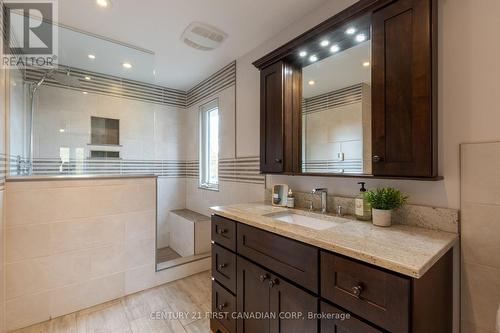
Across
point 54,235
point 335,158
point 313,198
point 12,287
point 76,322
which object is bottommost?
point 76,322

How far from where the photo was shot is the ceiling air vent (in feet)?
6.58

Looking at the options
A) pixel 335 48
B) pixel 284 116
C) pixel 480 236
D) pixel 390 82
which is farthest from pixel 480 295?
pixel 335 48

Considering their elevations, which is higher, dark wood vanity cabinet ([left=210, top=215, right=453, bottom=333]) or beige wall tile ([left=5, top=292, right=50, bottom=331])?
dark wood vanity cabinet ([left=210, top=215, right=453, bottom=333])

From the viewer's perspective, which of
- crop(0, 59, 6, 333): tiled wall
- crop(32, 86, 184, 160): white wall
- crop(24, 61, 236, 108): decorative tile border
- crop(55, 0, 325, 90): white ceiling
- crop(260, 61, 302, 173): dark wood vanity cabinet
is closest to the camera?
crop(0, 59, 6, 333): tiled wall

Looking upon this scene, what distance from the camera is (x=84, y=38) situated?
2176mm

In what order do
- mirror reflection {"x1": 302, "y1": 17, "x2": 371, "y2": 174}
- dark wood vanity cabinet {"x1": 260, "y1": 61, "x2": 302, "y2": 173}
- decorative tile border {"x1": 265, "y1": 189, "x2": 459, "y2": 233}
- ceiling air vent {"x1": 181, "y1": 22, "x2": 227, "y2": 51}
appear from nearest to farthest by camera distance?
decorative tile border {"x1": 265, "y1": 189, "x2": 459, "y2": 233}
mirror reflection {"x1": 302, "y1": 17, "x2": 371, "y2": 174}
dark wood vanity cabinet {"x1": 260, "y1": 61, "x2": 302, "y2": 173}
ceiling air vent {"x1": 181, "y1": 22, "x2": 227, "y2": 51}

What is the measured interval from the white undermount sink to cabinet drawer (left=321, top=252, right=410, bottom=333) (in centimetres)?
37

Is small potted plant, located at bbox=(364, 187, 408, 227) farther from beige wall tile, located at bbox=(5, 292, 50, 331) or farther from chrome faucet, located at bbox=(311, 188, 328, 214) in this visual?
beige wall tile, located at bbox=(5, 292, 50, 331)

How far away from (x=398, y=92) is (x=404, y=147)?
28 centimetres

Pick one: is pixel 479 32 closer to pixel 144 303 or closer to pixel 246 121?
pixel 246 121

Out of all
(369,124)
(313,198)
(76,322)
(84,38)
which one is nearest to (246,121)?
(313,198)

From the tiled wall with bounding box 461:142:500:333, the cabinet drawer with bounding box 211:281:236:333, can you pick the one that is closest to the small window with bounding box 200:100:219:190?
the cabinet drawer with bounding box 211:281:236:333

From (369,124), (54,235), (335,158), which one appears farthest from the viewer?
(54,235)

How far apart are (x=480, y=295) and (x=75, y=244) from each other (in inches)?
106
